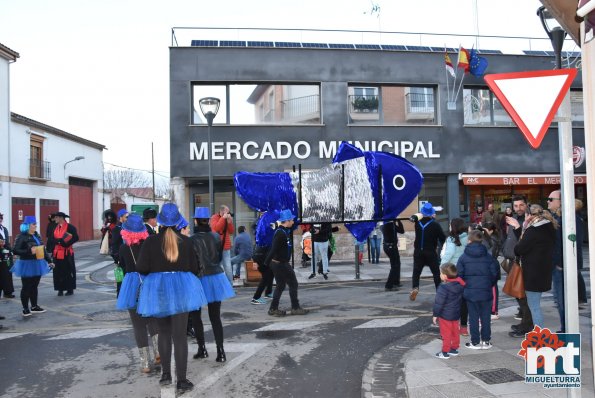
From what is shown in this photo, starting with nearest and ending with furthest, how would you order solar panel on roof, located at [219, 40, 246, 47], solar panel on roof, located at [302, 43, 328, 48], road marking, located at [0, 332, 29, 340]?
road marking, located at [0, 332, 29, 340] < solar panel on roof, located at [219, 40, 246, 47] < solar panel on roof, located at [302, 43, 328, 48]

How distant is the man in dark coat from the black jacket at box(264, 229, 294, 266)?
522 centimetres

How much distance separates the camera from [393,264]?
9836 mm

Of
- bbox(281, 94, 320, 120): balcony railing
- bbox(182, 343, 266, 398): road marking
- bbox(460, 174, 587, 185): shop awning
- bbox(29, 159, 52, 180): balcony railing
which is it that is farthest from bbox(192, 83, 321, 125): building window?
bbox(29, 159, 52, 180): balcony railing

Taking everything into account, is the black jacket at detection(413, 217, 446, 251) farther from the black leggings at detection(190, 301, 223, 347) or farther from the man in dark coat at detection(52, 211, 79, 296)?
the man in dark coat at detection(52, 211, 79, 296)

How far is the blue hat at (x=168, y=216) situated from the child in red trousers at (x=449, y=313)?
296cm

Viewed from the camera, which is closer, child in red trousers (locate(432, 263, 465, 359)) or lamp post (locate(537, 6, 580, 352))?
lamp post (locate(537, 6, 580, 352))

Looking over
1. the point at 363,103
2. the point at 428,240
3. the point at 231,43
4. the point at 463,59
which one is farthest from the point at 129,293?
the point at 463,59

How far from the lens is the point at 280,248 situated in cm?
754

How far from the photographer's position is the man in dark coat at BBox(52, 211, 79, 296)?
10336mm

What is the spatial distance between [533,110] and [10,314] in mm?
8980

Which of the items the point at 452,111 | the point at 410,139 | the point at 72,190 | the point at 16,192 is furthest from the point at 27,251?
the point at 72,190

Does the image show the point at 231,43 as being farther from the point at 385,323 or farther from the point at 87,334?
the point at 385,323

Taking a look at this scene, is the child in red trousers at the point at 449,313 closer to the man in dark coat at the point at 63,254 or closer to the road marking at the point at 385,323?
the road marking at the point at 385,323

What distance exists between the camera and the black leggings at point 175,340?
14.3 ft
